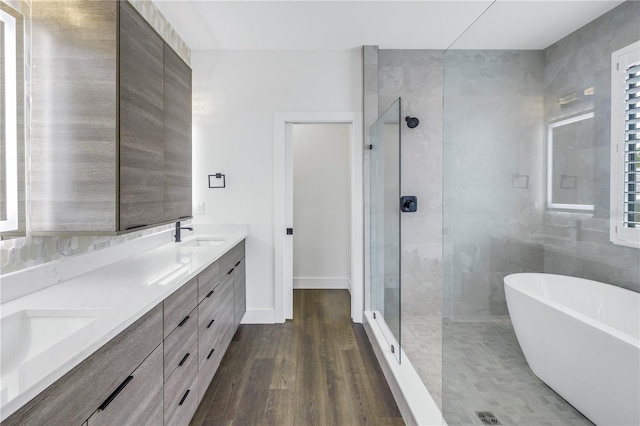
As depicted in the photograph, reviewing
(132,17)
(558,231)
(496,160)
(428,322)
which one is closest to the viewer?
(558,231)

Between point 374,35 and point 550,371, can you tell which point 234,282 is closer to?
point 550,371

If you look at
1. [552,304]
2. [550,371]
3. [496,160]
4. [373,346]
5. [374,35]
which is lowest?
[373,346]

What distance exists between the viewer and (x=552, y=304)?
1091 mm

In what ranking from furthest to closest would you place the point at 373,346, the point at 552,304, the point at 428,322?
the point at 428,322 < the point at 373,346 < the point at 552,304

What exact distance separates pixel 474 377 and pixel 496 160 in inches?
34.1

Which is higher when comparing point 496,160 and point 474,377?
point 496,160

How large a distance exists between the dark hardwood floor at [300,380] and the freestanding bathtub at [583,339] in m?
1.05

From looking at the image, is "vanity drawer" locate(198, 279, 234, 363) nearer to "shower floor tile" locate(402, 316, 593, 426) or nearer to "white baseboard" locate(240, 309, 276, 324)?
"white baseboard" locate(240, 309, 276, 324)

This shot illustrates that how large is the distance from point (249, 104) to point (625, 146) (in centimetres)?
299

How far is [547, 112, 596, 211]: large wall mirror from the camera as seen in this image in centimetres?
87

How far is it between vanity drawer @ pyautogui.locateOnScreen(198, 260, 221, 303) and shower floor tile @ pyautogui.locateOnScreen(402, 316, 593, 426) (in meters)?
1.32

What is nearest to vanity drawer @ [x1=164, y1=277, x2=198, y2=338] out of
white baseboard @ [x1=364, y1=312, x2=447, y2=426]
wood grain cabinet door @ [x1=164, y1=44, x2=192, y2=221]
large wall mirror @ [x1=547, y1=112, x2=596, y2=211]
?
wood grain cabinet door @ [x1=164, y1=44, x2=192, y2=221]

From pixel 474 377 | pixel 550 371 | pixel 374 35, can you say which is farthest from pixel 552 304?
pixel 374 35

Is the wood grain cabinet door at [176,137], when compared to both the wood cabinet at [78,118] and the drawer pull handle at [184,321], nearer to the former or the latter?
the wood cabinet at [78,118]
